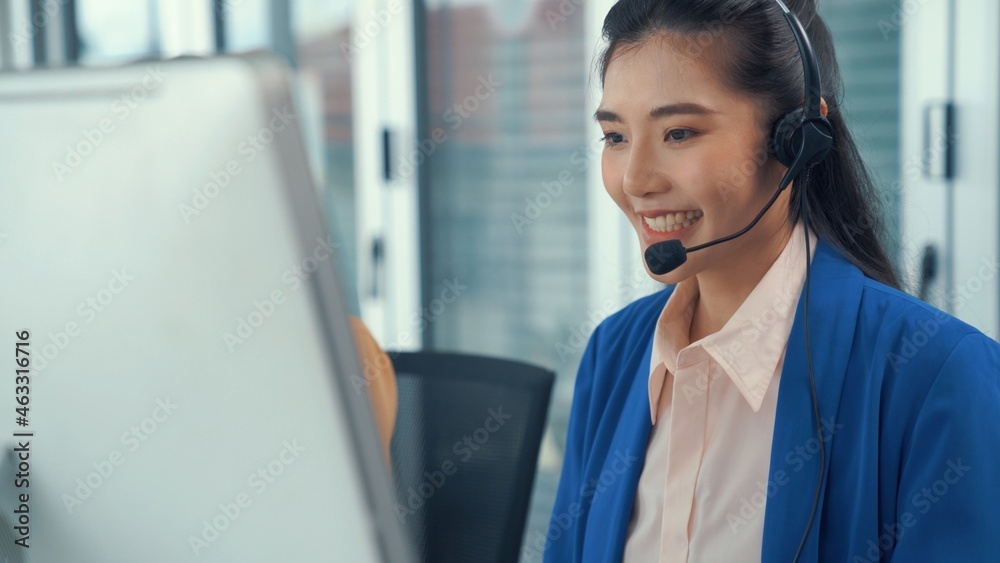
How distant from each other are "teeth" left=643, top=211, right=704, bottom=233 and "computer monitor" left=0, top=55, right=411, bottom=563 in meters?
0.69

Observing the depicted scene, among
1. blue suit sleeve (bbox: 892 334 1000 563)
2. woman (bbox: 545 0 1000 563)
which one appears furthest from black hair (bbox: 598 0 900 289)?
blue suit sleeve (bbox: 892 334 1000 563)

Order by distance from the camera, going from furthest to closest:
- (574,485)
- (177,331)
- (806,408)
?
(574,485), (806,408), (177,331)

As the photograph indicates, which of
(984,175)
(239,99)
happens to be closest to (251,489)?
(239,99)

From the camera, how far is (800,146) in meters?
0.98

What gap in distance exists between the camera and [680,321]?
1.17 meters

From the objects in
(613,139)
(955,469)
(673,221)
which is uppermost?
(613,139)

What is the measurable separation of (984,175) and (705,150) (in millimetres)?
1201

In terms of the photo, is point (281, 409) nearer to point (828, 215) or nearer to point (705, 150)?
point (705, 150)

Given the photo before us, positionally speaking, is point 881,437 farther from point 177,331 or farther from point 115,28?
point 115,28

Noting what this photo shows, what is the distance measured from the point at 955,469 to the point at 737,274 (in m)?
0.35

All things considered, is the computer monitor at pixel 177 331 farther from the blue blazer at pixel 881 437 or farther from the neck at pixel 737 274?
the neck at pixel 737 274

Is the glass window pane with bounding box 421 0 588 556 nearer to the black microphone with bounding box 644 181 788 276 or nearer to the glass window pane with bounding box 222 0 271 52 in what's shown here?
the glass window pane with bounding box 222 0 271 52

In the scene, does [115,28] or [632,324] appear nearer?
[632,324]

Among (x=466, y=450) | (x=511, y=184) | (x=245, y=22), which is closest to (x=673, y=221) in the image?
(x=466, y=450)
